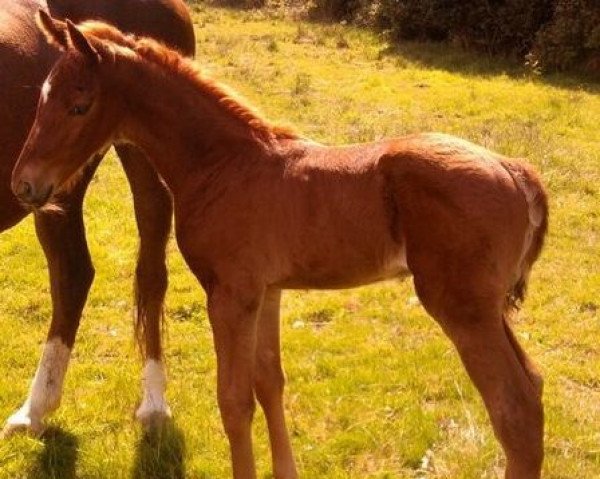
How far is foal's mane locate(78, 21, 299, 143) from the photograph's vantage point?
275cm

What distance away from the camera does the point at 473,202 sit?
94.7 inches

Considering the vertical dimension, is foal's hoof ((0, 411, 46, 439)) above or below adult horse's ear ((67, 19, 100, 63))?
below

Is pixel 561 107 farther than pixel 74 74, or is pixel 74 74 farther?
pixel 561 107

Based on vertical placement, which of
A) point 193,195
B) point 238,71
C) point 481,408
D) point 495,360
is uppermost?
point 193,195

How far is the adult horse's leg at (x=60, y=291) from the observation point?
369cm

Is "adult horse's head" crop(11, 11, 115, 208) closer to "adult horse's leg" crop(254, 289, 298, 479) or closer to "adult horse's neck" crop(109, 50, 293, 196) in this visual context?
"adult horse's neck" crop(109, 50, 293, 196)

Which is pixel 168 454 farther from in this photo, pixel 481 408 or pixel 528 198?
pixel 528 198

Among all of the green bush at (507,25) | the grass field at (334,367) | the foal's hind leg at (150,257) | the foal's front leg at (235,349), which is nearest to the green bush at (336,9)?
the green bush at (507,25)

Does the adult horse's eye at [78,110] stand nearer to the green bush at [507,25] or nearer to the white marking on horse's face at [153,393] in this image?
the white marking on horse's face at [153,393]

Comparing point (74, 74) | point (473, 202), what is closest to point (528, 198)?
point (473, 202)

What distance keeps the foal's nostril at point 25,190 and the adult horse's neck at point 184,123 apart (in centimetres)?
38

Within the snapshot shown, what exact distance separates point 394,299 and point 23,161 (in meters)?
3.01

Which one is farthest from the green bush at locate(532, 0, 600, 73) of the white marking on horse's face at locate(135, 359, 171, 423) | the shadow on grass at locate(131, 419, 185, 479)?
the shadow on grass at locate(131, 419, 185, 479)

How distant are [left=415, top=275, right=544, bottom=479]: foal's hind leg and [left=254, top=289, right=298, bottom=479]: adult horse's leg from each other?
79cm
